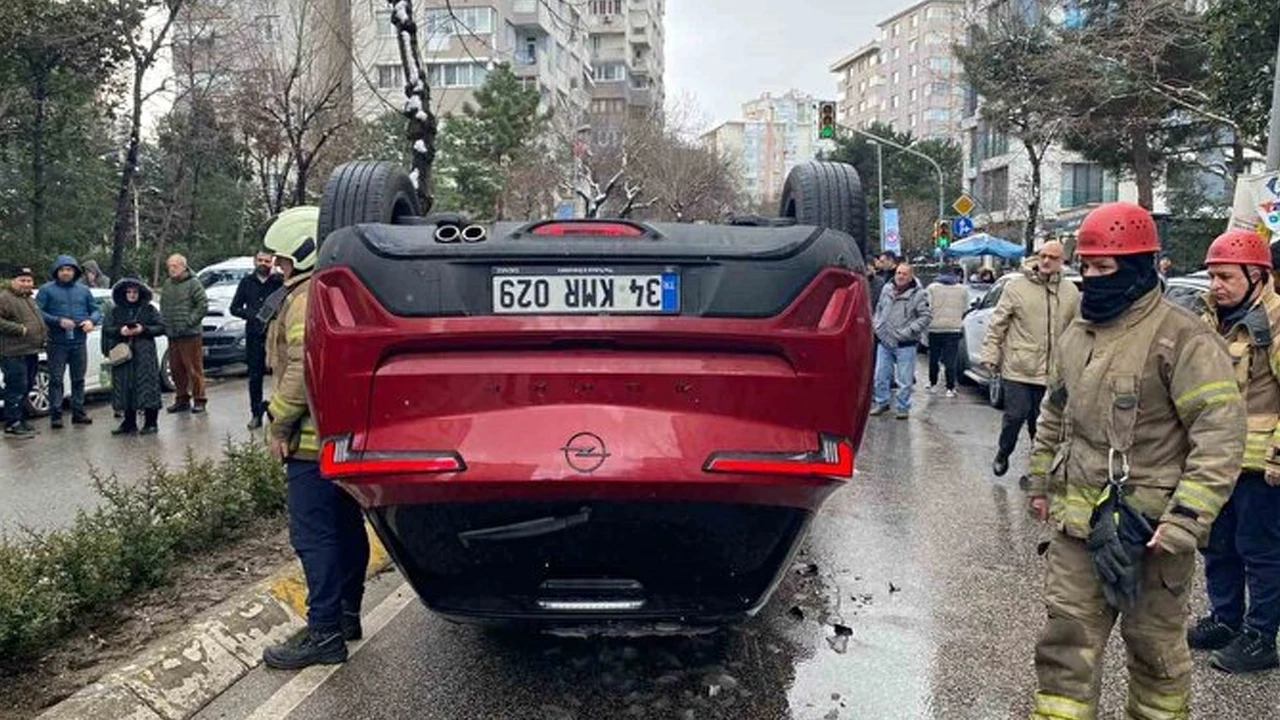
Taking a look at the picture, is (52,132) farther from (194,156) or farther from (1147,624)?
(1147,624)

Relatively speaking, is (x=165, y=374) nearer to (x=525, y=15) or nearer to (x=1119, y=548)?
(x=1119, y=548)

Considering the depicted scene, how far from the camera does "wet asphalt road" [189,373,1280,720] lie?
3.79 m

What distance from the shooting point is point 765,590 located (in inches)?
139

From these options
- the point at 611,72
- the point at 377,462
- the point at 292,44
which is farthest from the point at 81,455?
the point at 611,72

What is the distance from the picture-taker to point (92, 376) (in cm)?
→ 1187

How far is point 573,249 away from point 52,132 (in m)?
22.8

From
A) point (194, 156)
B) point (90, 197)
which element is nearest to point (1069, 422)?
point (194, 156)

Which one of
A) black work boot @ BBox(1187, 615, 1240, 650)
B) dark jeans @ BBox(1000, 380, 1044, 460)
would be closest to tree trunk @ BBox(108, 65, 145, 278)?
dark jeans @ BBox(1000, 380, 1044, 460)

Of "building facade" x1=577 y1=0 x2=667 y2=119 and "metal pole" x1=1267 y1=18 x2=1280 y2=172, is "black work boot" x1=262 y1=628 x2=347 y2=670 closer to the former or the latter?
"metal pole" x1=1267 y1=18 x2=1280 y2=172

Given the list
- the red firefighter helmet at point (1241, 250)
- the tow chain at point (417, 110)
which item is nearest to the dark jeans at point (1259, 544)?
the red firefighter helmet at point (1241, 250)

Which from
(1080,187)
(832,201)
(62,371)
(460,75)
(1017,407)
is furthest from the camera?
(460,75)

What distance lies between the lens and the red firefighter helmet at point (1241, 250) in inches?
159

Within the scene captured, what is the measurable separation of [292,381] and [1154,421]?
3020mm

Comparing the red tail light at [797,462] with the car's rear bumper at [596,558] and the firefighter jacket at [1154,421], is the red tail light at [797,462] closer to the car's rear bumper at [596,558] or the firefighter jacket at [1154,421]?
the car's rear bumper at [596,558]
